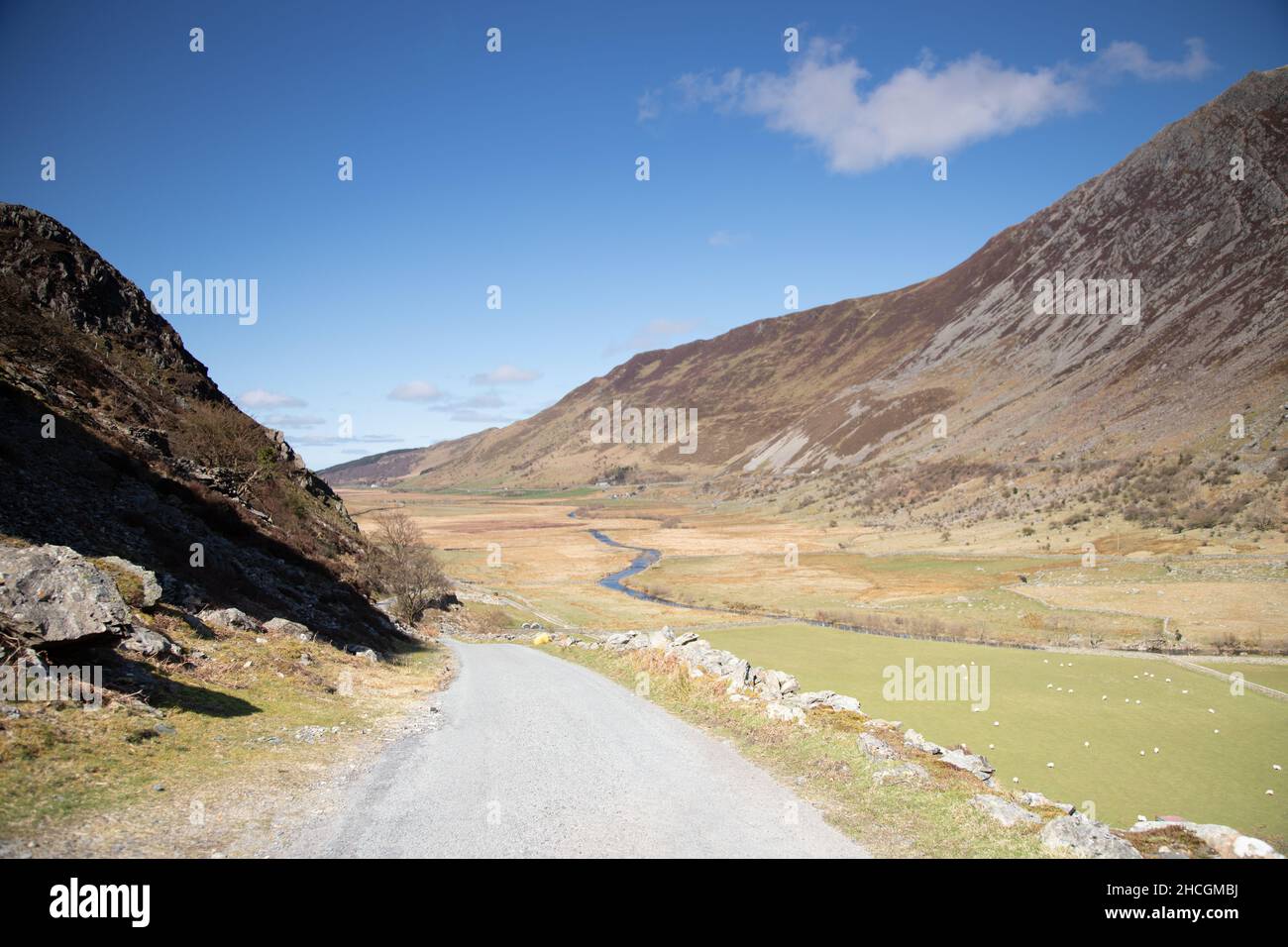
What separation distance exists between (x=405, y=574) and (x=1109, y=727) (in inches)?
1533

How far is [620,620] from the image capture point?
58.0 meters

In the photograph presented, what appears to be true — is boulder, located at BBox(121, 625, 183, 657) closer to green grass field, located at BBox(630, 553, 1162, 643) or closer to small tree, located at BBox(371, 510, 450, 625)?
small tree, located at BBox(371, 510, 450, 625)

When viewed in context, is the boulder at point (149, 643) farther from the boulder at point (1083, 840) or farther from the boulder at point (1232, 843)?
the boulder at point (1232, 843)

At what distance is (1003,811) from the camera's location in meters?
10.8

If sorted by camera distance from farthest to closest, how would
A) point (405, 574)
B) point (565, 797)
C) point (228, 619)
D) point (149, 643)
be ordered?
point (405, 574), point (228, 619), point (149, 643), point (565, 797)

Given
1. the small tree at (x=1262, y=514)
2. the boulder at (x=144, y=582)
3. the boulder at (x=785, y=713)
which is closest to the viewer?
the boulder at (x=785, y=713)

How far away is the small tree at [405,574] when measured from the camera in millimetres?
43750

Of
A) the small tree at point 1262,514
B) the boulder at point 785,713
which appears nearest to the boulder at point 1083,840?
the boulder at point 785,713

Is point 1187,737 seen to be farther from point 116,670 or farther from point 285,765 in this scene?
point 116,670

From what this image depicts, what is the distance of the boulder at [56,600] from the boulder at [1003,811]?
15544 mm

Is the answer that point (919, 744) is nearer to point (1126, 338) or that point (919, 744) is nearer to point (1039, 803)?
point (1039, 803)

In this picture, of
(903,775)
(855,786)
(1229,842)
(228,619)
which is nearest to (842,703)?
(903,775)
